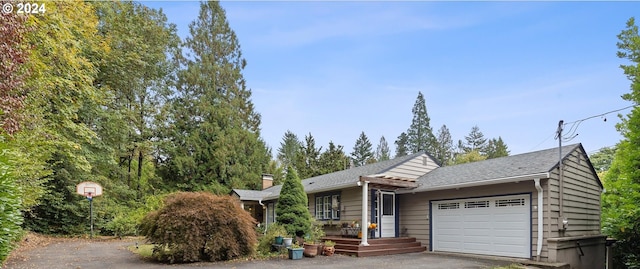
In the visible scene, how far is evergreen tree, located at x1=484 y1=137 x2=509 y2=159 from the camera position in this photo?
132 feet

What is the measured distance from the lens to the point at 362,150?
45562 millimetres

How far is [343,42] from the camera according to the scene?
1397 centimetres

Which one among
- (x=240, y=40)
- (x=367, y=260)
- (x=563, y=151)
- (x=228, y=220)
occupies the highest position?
(x=240, y=40)

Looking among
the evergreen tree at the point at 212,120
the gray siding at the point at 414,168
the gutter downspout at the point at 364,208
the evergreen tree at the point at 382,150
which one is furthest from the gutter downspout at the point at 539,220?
the evergreen tree at the point at 382,150

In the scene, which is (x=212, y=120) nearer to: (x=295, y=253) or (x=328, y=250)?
(x=328, y=250)

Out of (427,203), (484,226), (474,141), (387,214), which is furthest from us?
(474,141)

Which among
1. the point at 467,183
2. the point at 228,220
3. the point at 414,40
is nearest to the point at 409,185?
the point at 467,183

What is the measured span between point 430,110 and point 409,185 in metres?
29.3

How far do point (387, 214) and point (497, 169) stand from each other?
4.17 m

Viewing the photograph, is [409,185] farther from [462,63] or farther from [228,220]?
[228,220]

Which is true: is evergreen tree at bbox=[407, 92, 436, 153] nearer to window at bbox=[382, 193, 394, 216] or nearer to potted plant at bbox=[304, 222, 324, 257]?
window at bbox=[382, 193, 394, 216]

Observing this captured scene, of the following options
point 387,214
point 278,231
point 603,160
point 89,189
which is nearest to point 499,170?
point 387,214

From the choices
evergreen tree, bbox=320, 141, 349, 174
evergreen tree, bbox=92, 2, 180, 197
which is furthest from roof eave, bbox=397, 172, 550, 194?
evergreen tree, bbox=320, 141, 349, 174

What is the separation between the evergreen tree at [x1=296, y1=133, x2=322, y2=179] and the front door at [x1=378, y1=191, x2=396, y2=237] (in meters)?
19.6
